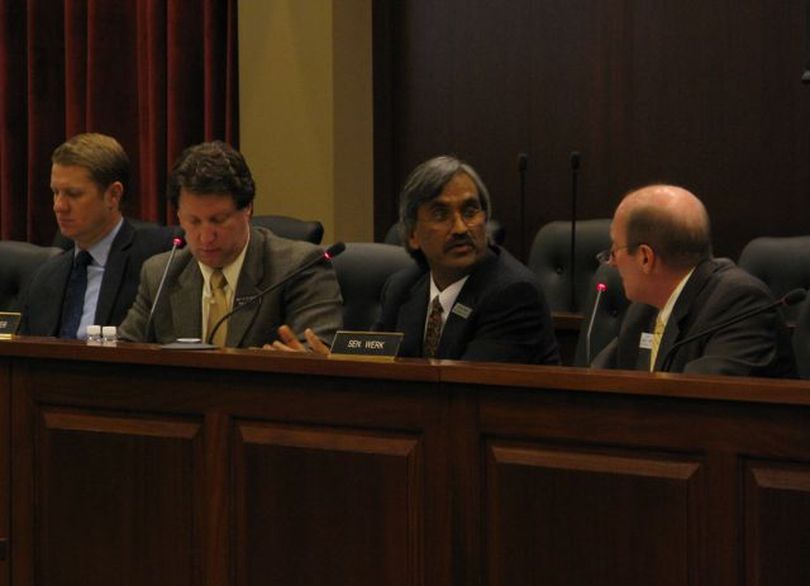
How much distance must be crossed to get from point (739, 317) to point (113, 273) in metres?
2.07

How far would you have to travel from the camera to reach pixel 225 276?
371cm

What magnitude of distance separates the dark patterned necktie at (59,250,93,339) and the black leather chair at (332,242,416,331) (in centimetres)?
80

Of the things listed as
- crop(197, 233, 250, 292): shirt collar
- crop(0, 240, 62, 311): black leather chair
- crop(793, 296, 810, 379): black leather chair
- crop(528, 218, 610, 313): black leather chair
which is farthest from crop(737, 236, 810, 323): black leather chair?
crop(0, 240, 62, 311): black leather chair

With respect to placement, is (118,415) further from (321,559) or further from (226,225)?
(226,225)

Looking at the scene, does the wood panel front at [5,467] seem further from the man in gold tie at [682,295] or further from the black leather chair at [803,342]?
the black leather chair at [803,342]

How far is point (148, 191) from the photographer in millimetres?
5828

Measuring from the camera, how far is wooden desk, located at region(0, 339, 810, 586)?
2.17 metres

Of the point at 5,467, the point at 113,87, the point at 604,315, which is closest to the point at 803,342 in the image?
the point at 604,315

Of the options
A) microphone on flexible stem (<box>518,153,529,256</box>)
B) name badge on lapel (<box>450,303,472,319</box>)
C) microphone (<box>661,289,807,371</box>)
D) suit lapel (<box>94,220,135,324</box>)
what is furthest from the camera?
microphone on flexible stem (<box>518,153,529,256</box>)

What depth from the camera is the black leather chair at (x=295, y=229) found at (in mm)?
4191

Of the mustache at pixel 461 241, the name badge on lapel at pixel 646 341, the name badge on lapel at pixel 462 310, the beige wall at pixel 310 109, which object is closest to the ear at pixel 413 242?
the mustache at pixel 461 241

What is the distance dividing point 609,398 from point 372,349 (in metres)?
0.54

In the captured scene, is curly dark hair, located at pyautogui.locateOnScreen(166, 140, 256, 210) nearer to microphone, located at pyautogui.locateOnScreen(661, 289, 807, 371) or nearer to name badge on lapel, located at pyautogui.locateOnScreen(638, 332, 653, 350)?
name badge on lapel, located at pyautogui.locateOnScreen(638, 332, 653, 350)

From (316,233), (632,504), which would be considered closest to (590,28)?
(316,233)
